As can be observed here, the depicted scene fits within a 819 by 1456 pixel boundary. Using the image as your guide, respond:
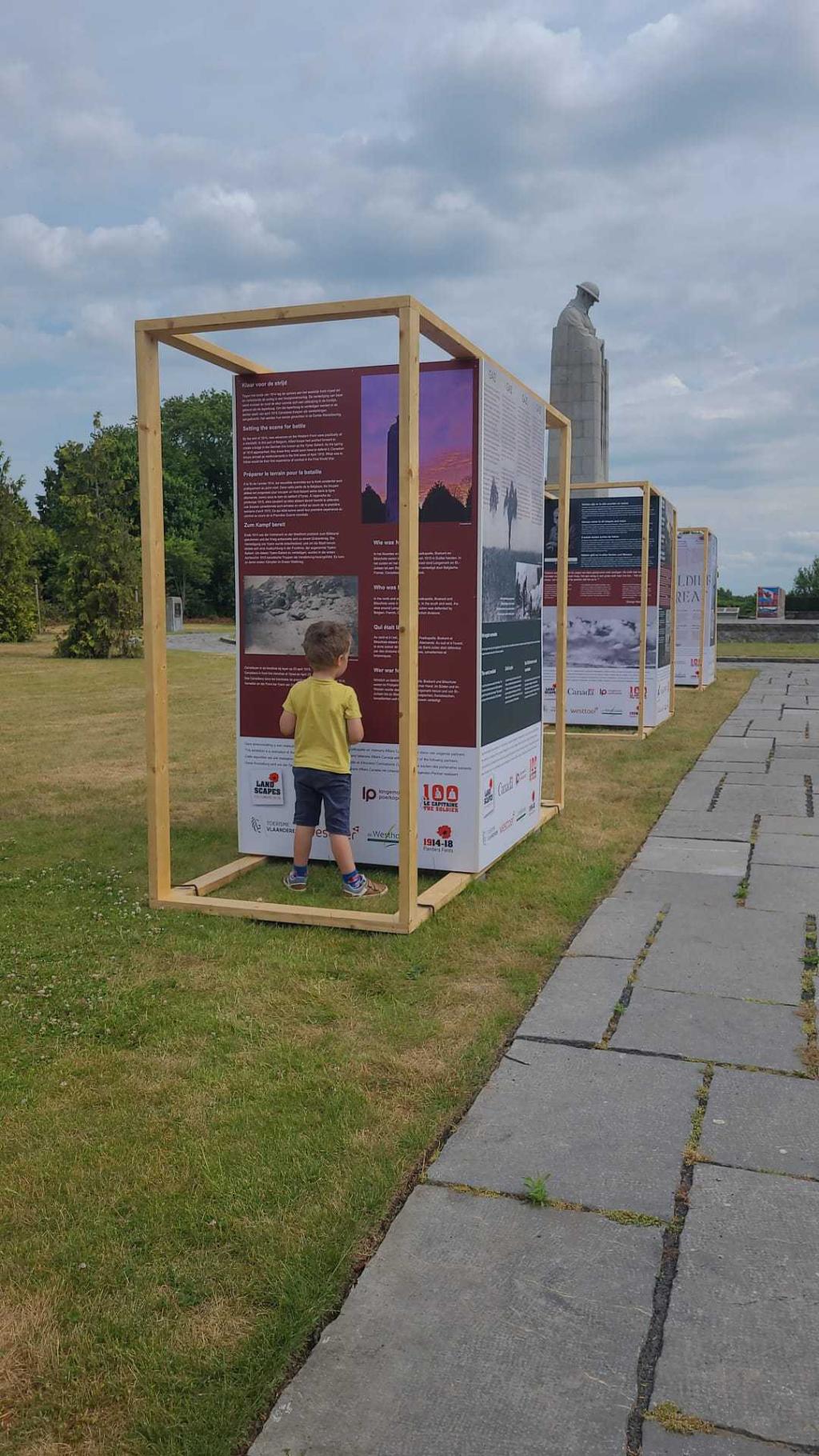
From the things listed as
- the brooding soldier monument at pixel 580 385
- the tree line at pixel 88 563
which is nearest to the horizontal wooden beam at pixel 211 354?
the tree line at pixel 88 563

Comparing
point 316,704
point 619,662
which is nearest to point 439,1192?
point 316,704

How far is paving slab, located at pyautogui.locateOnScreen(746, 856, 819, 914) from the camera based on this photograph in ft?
17.8

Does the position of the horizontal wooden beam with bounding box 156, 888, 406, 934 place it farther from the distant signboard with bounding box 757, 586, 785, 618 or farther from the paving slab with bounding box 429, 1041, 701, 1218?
the distant signboard with bounding box 757, 586, 785, 618

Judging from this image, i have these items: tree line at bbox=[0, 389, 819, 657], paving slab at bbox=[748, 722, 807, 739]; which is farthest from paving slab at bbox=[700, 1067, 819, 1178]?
tree line at bbox=[0, 389, 819, 657]

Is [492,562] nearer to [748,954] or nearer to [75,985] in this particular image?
[748,954]

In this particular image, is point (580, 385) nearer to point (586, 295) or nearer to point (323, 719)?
point (586, 295)

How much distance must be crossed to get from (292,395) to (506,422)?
1135 millimetres

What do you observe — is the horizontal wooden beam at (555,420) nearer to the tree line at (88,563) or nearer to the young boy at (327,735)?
the young boy at (327,735)

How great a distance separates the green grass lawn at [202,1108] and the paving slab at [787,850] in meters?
0.77

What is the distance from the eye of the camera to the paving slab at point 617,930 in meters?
4.73

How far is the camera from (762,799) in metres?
8.34

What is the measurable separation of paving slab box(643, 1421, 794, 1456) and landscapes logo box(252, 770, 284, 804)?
4.38 m

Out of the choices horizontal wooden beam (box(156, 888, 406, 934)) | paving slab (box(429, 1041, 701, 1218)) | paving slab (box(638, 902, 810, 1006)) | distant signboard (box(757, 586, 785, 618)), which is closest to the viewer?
paving slab (box(429, 1041, 701, 1218))

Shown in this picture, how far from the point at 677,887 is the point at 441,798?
1293mm
